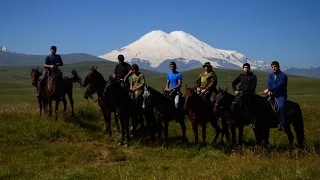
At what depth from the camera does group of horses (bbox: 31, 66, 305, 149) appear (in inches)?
525

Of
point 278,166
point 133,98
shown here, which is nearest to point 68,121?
point 133,98

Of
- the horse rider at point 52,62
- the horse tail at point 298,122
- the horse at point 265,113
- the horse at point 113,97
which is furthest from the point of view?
the horse rider at point 52,62

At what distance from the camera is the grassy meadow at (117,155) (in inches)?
374

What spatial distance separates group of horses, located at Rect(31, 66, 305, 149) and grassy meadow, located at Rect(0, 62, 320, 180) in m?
0.81

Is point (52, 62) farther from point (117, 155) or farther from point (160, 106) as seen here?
point (117, 155)

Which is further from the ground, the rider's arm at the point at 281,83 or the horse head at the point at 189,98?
the rider's arm at the point at 281,83

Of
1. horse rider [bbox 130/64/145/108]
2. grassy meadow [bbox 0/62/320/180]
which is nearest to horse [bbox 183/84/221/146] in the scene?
grassy meadow [bbox 0/62/320/180]

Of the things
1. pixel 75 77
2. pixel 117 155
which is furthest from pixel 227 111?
pixel 75 77

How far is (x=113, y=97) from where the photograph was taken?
51.3 ft

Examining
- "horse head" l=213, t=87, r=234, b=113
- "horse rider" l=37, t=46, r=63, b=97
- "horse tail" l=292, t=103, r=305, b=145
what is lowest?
"horse tail" l=292, t=103, r=305, b=145

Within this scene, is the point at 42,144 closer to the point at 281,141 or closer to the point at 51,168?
the point at 51,168

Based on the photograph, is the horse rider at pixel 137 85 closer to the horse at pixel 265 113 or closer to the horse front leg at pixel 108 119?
the horse front leg at pixel 108 119

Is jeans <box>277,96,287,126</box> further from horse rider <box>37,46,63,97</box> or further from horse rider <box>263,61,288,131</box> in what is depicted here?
horse rider <box>37,46,63,97</box>

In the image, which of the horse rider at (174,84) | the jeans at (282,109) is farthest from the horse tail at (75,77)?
the jeans at (282,109)
